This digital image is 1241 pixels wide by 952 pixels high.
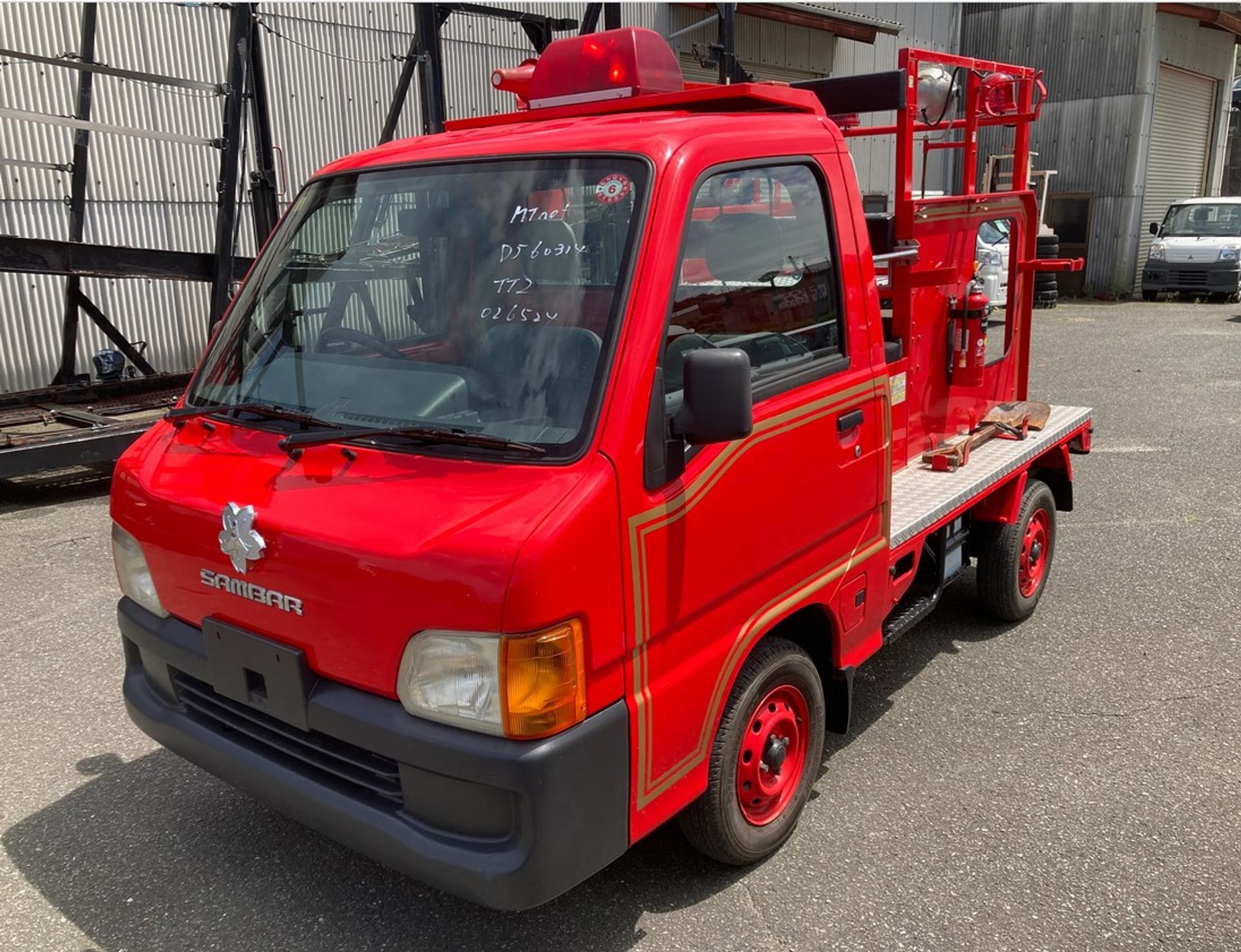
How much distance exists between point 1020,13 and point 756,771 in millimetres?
23609

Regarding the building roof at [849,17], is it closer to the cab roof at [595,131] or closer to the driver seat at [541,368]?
the cab roof at [595,131]

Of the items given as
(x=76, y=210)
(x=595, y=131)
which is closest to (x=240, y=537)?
(x=595, y=131)

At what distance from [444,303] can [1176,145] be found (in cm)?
2507

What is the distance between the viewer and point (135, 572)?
2963mm

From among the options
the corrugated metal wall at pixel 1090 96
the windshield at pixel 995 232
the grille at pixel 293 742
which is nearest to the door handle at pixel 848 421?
the grille at pixel 293 742

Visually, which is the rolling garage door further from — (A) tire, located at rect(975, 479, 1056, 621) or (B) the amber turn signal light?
(B) the amber turn signal light

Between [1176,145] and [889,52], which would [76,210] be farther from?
[1176,145]

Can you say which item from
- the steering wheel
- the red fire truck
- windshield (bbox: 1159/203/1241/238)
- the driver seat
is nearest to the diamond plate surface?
the red fire truck

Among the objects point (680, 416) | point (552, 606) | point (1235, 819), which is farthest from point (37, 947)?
point (1235, 819)

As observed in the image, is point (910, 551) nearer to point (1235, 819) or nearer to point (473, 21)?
point (1235, 819)

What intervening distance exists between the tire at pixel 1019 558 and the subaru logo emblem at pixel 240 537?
136 inches

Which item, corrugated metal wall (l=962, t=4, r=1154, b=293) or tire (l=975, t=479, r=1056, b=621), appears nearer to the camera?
tire (l=975, t=479, r=1056, b=621)

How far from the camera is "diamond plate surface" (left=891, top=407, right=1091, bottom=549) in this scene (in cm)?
384

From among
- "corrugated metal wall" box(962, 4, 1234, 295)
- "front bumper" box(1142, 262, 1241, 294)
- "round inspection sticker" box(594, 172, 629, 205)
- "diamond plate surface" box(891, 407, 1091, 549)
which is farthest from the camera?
"corrugated metal wall" box(962, 4, 1234, 295)
